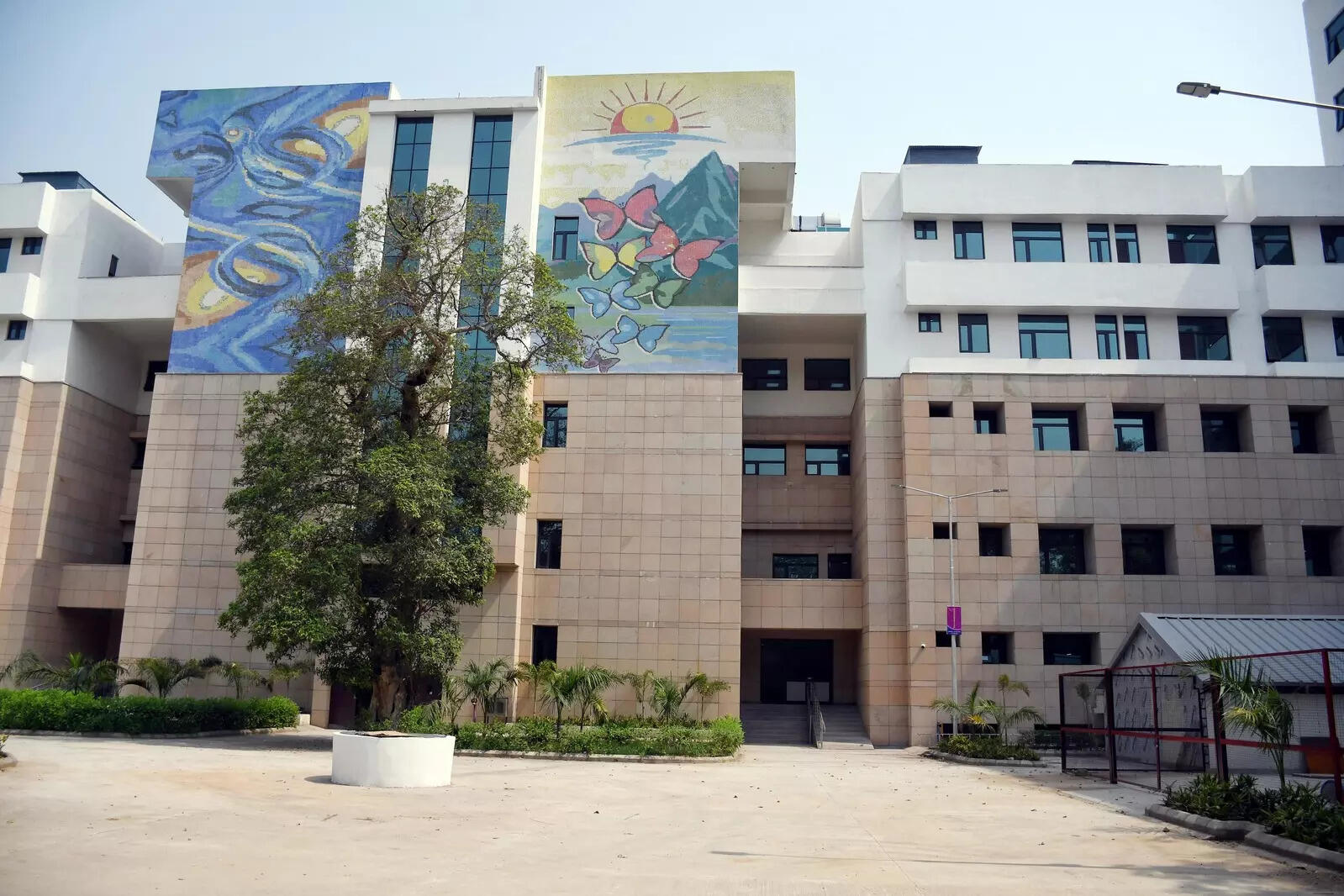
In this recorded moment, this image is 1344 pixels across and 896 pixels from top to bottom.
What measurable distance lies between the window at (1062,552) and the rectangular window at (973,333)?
24.0 feet

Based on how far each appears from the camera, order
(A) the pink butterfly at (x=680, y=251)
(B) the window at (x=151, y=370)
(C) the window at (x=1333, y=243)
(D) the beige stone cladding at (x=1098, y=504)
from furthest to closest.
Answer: (B) the window at (x=151, y=370) → (C) the window at (x=1333, y=243) → (A) the pink butterfly at (x=680, y=251) → (D) the beige stone cladding at (x=1098, y=504)

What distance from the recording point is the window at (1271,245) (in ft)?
128

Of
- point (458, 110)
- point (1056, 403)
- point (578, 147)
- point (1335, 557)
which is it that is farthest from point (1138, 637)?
point (458, 110)

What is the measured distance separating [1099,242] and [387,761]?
34.0 meters

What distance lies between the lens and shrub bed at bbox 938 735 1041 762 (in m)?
27.5

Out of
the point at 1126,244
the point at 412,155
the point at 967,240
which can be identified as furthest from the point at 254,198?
the point at 1126,244

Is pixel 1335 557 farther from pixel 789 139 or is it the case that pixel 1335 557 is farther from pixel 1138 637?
pixel 789 139

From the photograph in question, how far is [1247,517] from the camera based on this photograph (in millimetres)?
36281

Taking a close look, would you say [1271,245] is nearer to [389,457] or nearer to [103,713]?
[389,457]

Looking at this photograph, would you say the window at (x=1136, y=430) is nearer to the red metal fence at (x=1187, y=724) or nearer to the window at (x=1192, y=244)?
the window at (x=1192, y=244)

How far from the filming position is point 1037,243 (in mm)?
39688

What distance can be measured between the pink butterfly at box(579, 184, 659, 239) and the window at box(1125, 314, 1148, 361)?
18.5m

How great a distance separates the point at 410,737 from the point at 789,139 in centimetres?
2928

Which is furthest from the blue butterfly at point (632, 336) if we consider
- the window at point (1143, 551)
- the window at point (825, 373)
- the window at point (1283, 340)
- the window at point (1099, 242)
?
the window at point (1283, 340)
